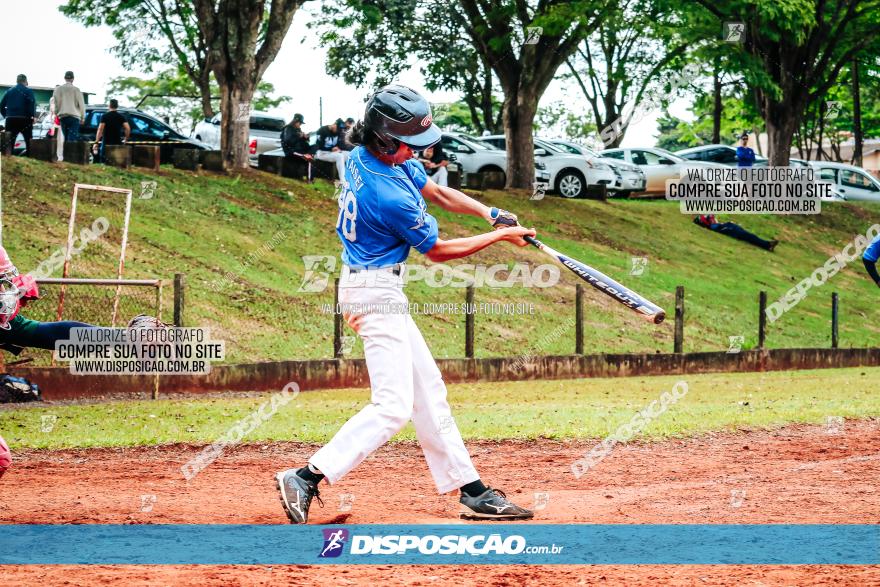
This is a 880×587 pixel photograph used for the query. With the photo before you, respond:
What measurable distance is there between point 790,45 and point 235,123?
16.1 meters

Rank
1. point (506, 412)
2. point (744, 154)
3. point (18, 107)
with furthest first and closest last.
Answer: point (744, 154)
point (18, 107)
point (506, 412)

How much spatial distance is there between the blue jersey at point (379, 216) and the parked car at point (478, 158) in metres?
28.0

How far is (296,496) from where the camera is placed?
6.86 metres

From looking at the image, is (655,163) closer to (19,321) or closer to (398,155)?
(19,321)

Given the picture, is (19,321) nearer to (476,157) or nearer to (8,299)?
(8,299)

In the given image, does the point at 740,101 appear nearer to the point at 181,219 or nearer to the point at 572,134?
the point at 572,134

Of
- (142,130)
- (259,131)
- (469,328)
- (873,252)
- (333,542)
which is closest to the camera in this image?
(333,542)

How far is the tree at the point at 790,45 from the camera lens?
104 ft

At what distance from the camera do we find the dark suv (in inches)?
1233

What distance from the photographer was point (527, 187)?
3409 cm

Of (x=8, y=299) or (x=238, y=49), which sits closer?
(x=8, y=299)

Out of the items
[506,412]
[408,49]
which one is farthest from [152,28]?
[506,412]

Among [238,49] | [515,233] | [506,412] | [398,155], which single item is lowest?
[506,412]

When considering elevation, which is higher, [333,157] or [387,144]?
[333,157]
